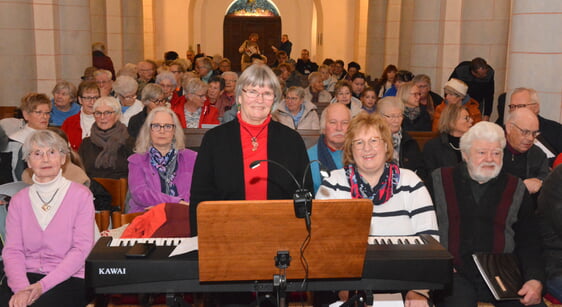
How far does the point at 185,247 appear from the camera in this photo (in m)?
2.93

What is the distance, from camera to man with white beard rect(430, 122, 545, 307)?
390 cm

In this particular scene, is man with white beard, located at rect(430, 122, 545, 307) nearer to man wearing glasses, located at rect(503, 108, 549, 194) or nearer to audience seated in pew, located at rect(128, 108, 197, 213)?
man wearing glasses, located at rect(503, 108, 549, 194)

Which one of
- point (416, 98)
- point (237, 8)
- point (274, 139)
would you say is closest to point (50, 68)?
point (416, 98)

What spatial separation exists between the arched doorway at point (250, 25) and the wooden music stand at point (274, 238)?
28428 mm

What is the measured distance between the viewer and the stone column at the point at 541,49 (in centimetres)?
664

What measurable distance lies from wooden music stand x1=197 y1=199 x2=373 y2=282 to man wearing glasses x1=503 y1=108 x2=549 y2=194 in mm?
3004

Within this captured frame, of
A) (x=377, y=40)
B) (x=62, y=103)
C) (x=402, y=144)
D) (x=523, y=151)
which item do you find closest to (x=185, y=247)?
(x=402, y=144)

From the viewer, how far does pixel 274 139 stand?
357cm

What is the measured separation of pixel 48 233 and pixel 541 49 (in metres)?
5.30

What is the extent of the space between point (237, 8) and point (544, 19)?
84.2ft

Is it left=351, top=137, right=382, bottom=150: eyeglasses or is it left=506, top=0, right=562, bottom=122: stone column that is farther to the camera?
left=506, top=0, right=562, bottom=122: stone column

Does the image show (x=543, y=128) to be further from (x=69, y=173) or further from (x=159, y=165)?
(x=69, y=173)

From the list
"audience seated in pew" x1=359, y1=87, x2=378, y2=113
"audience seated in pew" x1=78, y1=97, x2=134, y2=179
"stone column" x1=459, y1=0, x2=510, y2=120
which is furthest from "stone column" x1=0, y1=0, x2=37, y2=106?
"stone column" x1=459, y1=0, x2=510, y2=120

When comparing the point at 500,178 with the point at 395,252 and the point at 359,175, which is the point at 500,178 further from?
the point at 395,252
